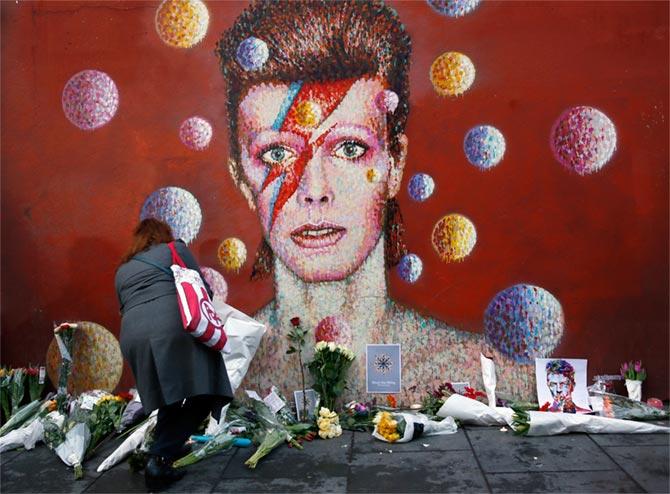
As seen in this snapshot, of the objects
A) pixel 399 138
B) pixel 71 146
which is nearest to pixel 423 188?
pixel 399 138

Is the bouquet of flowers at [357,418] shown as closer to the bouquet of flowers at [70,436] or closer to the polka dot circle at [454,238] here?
the polka dot circle at [454,238]

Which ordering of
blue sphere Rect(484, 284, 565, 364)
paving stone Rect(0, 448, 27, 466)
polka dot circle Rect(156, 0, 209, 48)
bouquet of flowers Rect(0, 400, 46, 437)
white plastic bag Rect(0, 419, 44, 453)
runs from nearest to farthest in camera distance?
paving stone Rect(0, 448, 27, 466) → white plastic bag Rect(0, 419, 44, 453) → bouquet of flowers Rect(0, 400, 46, 437) → blue sphere Rect(484, 284, 565, 364) → polka dot circle Rect(156, 0, 209, 48)

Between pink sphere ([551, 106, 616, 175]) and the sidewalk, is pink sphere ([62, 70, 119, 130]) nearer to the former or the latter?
the sidewalk

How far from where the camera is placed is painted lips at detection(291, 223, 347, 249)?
17.6 ft

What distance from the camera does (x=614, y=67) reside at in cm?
529

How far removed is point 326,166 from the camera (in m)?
5.35

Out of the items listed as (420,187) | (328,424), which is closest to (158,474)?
(328,424)

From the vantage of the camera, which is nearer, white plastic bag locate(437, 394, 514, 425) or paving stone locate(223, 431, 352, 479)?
paving stone locate(223, 431, 352, 479)

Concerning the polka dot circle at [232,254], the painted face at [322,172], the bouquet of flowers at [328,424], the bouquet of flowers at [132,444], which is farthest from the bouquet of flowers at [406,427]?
the polka dot circle at [232,254]

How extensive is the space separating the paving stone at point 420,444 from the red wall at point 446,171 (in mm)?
1028

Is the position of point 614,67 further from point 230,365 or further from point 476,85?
point 230,365

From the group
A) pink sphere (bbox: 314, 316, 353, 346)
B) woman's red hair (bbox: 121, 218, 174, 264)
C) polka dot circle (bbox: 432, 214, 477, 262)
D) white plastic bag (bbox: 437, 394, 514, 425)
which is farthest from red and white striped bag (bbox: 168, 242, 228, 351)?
polka dot circle (bbox: 432, 214, 477, 262)

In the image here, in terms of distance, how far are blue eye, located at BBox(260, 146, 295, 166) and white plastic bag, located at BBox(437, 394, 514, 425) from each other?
2.27 meters

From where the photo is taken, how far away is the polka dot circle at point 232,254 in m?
5.38
